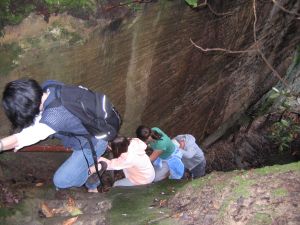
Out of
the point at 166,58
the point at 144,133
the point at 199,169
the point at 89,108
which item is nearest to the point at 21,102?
the point at 89,108

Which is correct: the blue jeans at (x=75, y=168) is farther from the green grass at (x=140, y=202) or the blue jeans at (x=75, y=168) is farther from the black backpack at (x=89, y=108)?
the green grass at (x=140, y=202)

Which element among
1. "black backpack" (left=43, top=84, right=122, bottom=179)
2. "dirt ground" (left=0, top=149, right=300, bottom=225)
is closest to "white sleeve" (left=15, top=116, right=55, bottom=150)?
"black backpack" (left=43, top=84, right=122, bottom=179)

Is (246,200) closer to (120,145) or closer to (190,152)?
(120,145)

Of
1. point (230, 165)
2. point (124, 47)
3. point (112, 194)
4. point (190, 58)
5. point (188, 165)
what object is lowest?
point (230, 165)

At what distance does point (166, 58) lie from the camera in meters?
5.34

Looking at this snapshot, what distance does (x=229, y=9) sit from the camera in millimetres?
5773

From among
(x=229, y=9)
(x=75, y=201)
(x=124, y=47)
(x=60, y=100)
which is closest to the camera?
(x=60, y=100)

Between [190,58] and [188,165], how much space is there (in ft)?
5.20

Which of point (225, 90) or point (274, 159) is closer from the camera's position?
point (225, 90)

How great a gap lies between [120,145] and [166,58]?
5.64ft

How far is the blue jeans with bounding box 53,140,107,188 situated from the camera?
3.70m

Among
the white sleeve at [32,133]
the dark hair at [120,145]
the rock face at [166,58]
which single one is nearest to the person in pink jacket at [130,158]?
the dark hair at [120,145]

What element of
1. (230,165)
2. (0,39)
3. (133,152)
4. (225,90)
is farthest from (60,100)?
(230,165)

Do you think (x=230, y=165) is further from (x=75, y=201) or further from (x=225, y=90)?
(x=75, y=201)
